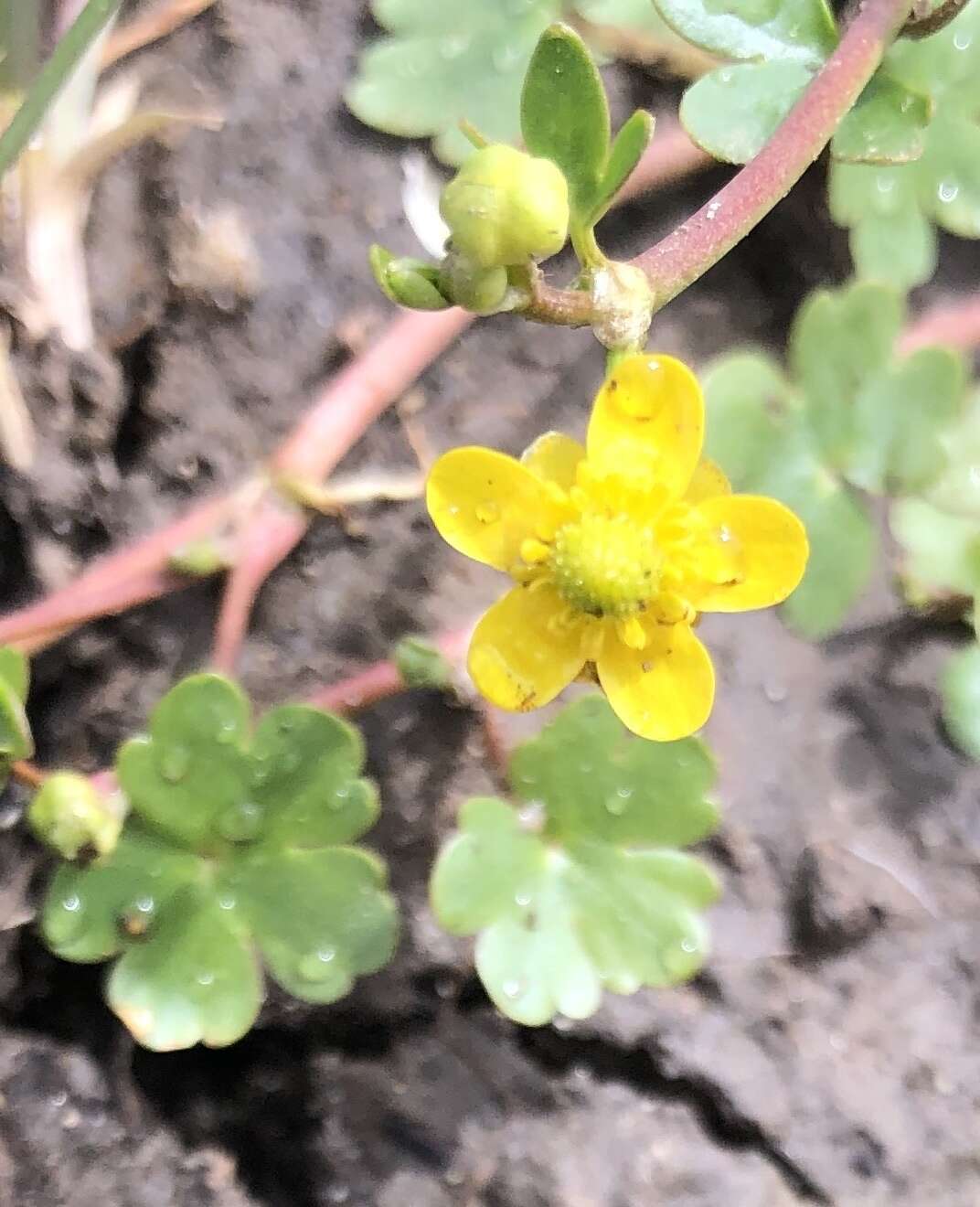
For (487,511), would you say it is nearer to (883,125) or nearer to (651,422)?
(651,422)

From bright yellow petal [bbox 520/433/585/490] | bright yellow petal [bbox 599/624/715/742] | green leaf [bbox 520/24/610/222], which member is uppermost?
green leaf [bbox 520/24/610/222]

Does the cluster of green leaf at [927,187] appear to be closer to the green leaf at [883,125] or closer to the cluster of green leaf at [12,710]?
the green leaf at [883,125]

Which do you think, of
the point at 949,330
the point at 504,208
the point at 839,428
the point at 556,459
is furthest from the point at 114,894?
the point at 949,330

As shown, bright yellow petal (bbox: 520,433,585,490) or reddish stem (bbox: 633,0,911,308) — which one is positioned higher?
reddish stem (bbox: 633,0,911,308)

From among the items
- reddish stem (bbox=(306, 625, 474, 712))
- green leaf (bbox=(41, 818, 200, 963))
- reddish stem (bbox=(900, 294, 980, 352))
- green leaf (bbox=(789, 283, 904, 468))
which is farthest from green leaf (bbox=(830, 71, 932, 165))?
green leaf (bbox=(41, 818, 200, 963))

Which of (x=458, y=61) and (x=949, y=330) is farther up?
(x=458, y=61)

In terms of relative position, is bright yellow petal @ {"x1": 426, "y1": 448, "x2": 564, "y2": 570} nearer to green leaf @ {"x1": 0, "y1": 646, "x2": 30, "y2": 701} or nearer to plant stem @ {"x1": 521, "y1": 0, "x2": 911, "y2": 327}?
plant stem @ {"x1": 521, "y1": 0, "x2": 911, "y2": 327}

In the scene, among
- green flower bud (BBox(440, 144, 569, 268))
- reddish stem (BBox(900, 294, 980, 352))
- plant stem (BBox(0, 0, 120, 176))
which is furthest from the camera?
reddish stem (BBox(900, 294, 980, 352))
